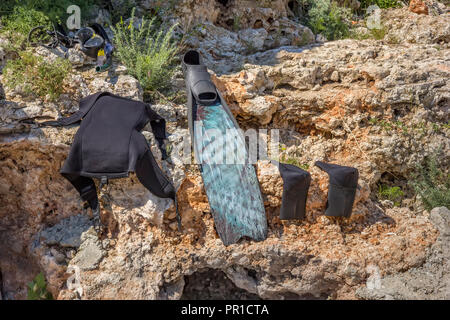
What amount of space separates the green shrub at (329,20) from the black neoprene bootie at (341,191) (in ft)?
9.67

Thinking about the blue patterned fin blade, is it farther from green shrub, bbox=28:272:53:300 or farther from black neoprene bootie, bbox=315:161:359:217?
green shrub, bbox=28:272:53:300

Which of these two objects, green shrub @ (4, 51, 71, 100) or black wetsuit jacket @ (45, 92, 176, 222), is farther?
green shrub @ (4, 51, 71, 100)

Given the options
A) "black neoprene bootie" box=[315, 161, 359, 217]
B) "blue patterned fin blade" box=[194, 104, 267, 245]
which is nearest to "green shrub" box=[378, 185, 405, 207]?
"black neoprene bootie" box=[315, 161, 359, 217]

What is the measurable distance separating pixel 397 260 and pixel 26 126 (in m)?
3.08

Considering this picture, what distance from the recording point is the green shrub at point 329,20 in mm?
5277

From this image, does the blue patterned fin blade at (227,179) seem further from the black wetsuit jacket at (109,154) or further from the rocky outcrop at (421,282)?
the rocky outcrop at (421,282)

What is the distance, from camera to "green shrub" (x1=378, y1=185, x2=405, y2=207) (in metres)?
3.62

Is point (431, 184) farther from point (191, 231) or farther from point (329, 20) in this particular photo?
point (329, 20)

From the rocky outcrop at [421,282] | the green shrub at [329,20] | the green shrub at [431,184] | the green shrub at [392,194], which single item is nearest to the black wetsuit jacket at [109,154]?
the rocky outcrop at [421,282]

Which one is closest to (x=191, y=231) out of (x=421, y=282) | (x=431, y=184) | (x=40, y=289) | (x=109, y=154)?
(x=109, y=154)

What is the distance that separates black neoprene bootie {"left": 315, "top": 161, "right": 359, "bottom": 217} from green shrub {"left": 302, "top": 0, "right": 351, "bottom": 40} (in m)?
2.95

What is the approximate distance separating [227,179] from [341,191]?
0.93 meters

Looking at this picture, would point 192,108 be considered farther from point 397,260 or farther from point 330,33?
point 330,33

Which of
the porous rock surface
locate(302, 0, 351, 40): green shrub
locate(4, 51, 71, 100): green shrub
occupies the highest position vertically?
locate(302, 0, 351, 40): green shrub
